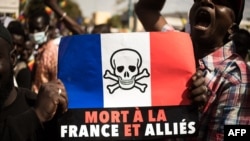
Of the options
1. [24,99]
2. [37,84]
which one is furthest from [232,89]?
[37,84]

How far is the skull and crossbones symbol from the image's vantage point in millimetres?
2273

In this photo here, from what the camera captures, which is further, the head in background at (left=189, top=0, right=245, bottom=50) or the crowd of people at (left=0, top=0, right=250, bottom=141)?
the head in background at (left=189, top=0, right=245, bottom=50)

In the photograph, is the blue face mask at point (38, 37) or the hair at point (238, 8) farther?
the blue face mask at point (38, 37)

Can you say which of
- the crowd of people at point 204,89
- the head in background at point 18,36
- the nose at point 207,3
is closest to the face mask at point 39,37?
the head in background at point 18,36

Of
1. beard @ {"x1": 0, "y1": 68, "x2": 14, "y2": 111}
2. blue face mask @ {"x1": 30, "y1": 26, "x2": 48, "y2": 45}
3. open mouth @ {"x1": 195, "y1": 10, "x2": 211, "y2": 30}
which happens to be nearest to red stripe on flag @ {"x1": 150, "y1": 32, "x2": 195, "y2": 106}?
open mouth @ {"x1": 195, "y1": 10, "x2": 211, "y2": 30}

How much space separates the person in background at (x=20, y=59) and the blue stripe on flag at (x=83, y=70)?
243 centimetres

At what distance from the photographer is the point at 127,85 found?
228 centimetres

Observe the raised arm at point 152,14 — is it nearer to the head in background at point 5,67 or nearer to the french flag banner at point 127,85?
the french flag banner at point 127,85

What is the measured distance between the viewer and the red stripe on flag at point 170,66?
7.57 feet

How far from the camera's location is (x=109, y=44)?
2.30 meters

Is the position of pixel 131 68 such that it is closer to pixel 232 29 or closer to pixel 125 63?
pixel 125 63

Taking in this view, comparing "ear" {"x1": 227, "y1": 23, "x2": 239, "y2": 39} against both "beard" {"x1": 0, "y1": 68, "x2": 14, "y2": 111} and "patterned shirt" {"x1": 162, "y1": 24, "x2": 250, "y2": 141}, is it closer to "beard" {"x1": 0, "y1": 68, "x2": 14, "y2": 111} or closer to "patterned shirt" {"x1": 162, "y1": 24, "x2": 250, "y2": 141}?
"patterned shirt" {"x1": 162, "y1": 24, "x2": 250, "y2": 141}

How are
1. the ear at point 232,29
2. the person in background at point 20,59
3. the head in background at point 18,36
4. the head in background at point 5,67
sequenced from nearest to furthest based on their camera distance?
the head in background at point 5,67 < the ear at point 232,29 < the person in background at point 20,59 < the head in background at point 18,36

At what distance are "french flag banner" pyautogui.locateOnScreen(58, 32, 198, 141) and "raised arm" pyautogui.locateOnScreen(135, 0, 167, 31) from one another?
0.46m
